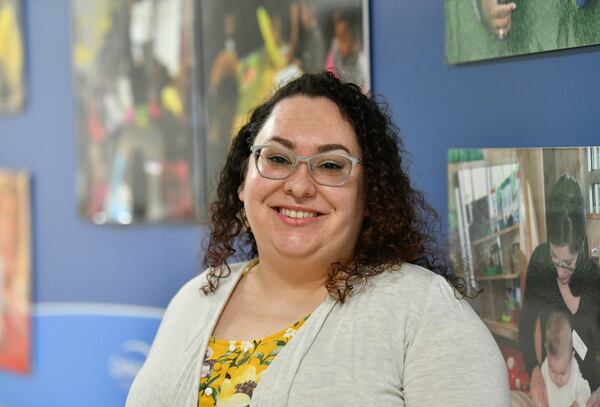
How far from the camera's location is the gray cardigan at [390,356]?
149 centimetres

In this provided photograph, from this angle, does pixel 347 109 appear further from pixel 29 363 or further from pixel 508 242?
pixel 29 363

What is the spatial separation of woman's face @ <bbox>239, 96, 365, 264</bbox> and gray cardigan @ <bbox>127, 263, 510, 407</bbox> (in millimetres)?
128

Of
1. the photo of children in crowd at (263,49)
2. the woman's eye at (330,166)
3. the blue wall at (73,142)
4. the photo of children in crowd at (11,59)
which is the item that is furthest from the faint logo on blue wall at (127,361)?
the woman's eye at (330,166)

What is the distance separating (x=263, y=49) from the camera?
2516 millimetres

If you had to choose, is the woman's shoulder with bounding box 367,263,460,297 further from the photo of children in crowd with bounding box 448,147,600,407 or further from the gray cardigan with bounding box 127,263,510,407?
the photo of children in crowd with bounding box 448,147,600,407

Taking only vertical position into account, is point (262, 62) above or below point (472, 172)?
above

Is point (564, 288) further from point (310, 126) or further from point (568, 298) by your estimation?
point (310, 126)

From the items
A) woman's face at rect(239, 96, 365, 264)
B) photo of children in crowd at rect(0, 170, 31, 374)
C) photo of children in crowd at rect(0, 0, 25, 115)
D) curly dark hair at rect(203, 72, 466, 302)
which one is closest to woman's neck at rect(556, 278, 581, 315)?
curly dark hair at rect(203, 72, 466, 302)

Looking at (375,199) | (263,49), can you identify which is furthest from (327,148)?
(263,49)

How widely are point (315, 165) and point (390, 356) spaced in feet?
1.35

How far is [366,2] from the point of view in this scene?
217 centimetres

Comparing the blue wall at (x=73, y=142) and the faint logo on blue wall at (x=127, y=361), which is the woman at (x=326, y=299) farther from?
the faint logo on blue wall at (x=127, y=361)

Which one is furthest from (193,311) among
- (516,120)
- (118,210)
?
(118,210)

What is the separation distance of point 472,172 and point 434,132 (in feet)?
0.60
